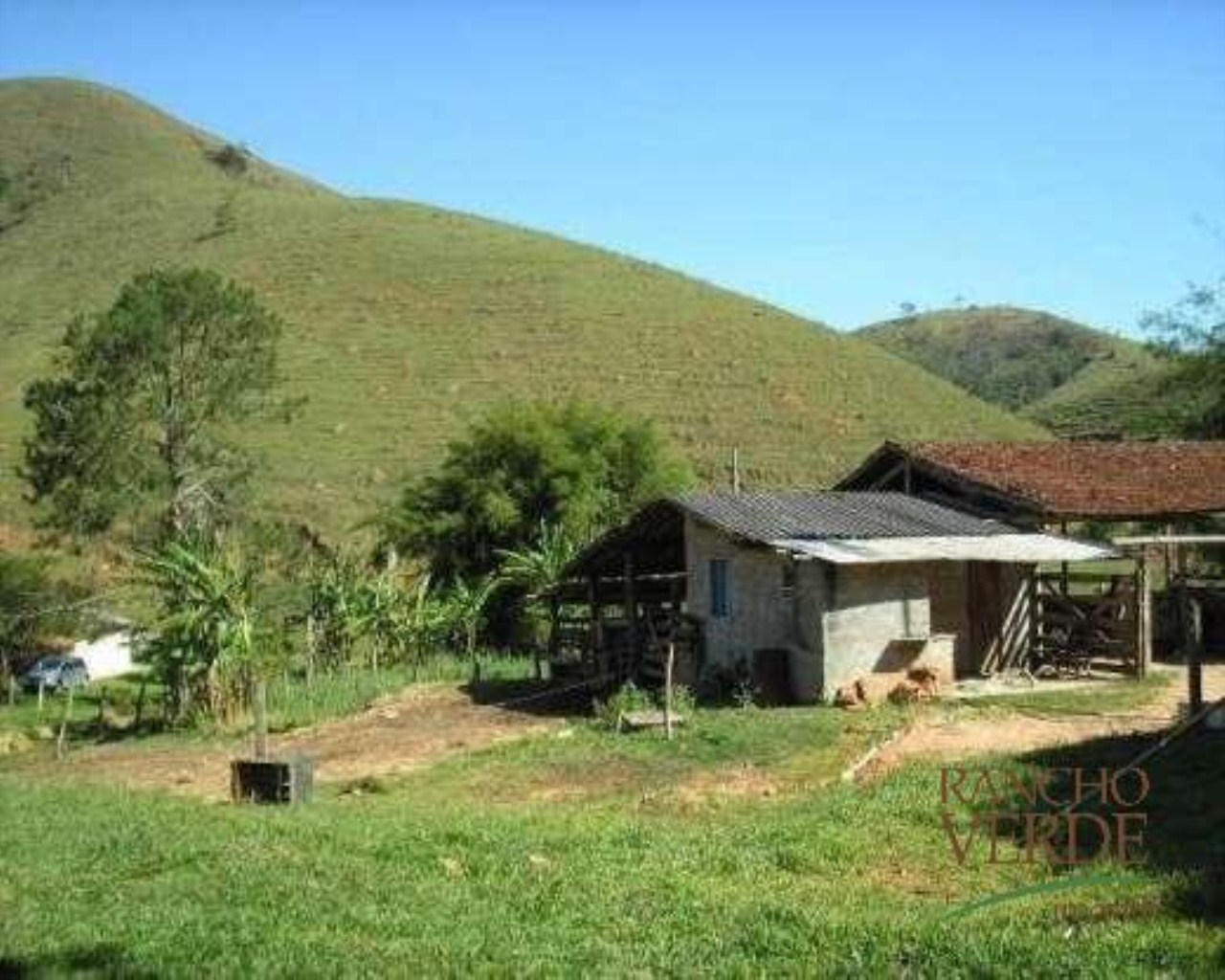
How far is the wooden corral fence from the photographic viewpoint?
22703 mm

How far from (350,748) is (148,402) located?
16.9 meters

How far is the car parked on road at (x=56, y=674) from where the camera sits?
35.1 m

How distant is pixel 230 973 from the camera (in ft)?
25.2

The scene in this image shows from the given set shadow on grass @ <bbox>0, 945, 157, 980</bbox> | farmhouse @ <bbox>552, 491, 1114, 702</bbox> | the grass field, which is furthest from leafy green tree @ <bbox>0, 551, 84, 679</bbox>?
shadow on grass @ <bbox>0, 945, 157, 980</bbox>

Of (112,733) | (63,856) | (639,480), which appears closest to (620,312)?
A: (639,480)

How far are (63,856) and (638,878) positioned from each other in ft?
16.0

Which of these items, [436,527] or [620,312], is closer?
[436,527]

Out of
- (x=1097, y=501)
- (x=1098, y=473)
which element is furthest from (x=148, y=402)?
(x=1097, y=501)

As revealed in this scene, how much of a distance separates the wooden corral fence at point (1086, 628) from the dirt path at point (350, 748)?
27.3 ft

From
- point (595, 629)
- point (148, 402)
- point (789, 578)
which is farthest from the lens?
point (148, 402)

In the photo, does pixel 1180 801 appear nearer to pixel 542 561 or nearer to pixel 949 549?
pixel 949 549

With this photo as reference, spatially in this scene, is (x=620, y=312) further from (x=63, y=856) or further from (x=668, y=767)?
(x=63, y=856)

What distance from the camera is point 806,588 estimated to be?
21266mm

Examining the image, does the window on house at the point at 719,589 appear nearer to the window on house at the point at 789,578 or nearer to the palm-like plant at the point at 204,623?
the window on house at the point at 789,578
